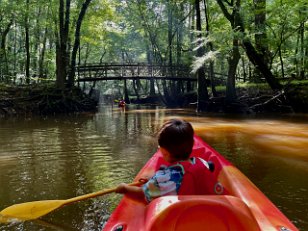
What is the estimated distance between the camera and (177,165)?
2318 millimetres

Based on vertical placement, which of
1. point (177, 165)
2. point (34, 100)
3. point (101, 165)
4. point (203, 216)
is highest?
point (34, 100)

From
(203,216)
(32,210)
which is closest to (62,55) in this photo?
(32,210)

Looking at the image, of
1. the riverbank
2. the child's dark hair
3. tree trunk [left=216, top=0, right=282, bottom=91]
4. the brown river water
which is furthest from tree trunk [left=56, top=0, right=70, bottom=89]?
the child's dark hair

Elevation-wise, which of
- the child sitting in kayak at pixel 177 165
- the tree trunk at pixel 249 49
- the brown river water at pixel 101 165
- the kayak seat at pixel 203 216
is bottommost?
the brown river water at pixel 101 165

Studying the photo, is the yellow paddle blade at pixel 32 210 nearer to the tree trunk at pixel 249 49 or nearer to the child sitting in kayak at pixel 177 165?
the child sitting in kayak at pixel 177 165

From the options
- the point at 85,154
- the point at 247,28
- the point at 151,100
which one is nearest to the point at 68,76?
the point at 247,28

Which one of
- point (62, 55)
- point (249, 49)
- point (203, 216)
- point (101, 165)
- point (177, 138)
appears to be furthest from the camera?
point (62, 55)

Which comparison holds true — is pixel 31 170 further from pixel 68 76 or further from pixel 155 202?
pixel 68 76

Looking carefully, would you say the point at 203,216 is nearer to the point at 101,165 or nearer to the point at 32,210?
the point at 32,210

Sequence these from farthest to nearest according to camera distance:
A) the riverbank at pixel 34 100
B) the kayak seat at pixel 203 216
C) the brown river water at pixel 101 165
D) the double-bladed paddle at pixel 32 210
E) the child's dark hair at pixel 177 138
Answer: the riverbank at pixel 34 100
the brown river water at pixel 101 165
the double-bladed paddle at pixel 32 210
the child's dark hair at pixel 177 138
the kayak seat at pixel 203 216

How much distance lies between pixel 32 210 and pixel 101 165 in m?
2.77

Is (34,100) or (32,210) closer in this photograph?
(32,210)

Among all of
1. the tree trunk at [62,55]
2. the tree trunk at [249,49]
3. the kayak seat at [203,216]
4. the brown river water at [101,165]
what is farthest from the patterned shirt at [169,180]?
the tree trunk at [62,55]

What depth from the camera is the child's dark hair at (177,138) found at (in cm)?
229
